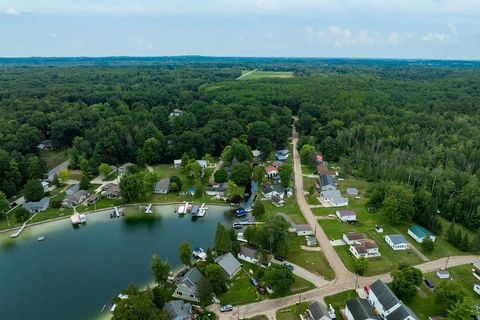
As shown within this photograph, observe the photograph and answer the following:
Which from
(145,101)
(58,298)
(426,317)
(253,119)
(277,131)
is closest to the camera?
(426,317)

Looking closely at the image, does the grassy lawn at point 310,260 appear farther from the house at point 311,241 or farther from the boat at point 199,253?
the boat at point 199,253

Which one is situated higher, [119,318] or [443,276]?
[119,318]

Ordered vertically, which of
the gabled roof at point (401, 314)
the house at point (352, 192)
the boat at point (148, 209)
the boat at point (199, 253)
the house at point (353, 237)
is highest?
the gabled roof at point (401, 314)

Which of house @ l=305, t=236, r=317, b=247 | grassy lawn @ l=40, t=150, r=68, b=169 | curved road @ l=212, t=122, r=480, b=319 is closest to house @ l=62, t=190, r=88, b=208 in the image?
grassy lawn @ l=40, t=150, r=68, b=169

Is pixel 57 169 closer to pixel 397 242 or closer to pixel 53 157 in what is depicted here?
pixel 53 157

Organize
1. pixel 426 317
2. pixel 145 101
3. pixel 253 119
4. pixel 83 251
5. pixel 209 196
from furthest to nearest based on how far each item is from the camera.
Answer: pixel 145 101 < pixel 253 119 < pixel 209 196 < pixel 83 251 < pixel 426 317

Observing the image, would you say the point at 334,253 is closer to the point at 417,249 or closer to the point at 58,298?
the point at 417,249

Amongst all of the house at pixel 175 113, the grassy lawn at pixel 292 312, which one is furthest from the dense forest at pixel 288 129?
the grassy lawn at pixel 292 312

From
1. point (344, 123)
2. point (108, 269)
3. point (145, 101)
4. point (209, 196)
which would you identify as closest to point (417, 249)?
point (209, 196)
